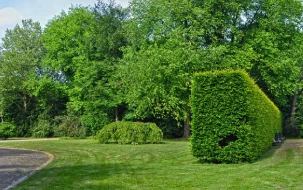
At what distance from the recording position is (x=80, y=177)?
8461 millimetres

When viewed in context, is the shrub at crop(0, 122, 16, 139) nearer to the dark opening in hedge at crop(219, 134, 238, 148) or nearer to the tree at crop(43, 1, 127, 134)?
the tree at crop(43, 1, 127, 134)

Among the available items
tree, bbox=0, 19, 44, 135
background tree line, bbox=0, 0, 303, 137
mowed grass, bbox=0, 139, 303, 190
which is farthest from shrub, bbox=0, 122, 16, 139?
mowed grass, bbox=0, 139, 303, 190

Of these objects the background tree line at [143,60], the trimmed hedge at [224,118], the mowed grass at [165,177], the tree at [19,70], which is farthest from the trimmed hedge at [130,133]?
the tree at [19,70]

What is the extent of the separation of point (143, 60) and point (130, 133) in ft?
24.6

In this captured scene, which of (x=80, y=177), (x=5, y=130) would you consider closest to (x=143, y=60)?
(x=5, y=130)

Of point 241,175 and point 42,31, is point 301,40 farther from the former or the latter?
point 42,31

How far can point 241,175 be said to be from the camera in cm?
827

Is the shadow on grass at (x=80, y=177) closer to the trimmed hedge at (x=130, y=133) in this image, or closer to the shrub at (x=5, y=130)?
the trimmed hedge at (x=130, y=133)

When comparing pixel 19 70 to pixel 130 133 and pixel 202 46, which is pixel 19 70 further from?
pixel 130 133

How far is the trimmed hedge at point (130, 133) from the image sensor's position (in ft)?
67.9

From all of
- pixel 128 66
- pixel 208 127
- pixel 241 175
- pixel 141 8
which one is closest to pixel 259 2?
pixel 141 8

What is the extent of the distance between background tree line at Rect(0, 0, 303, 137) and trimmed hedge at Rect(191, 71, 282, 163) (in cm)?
1344

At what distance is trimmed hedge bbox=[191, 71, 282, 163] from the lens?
424 inches

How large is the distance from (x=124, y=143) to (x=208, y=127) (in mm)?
10537
